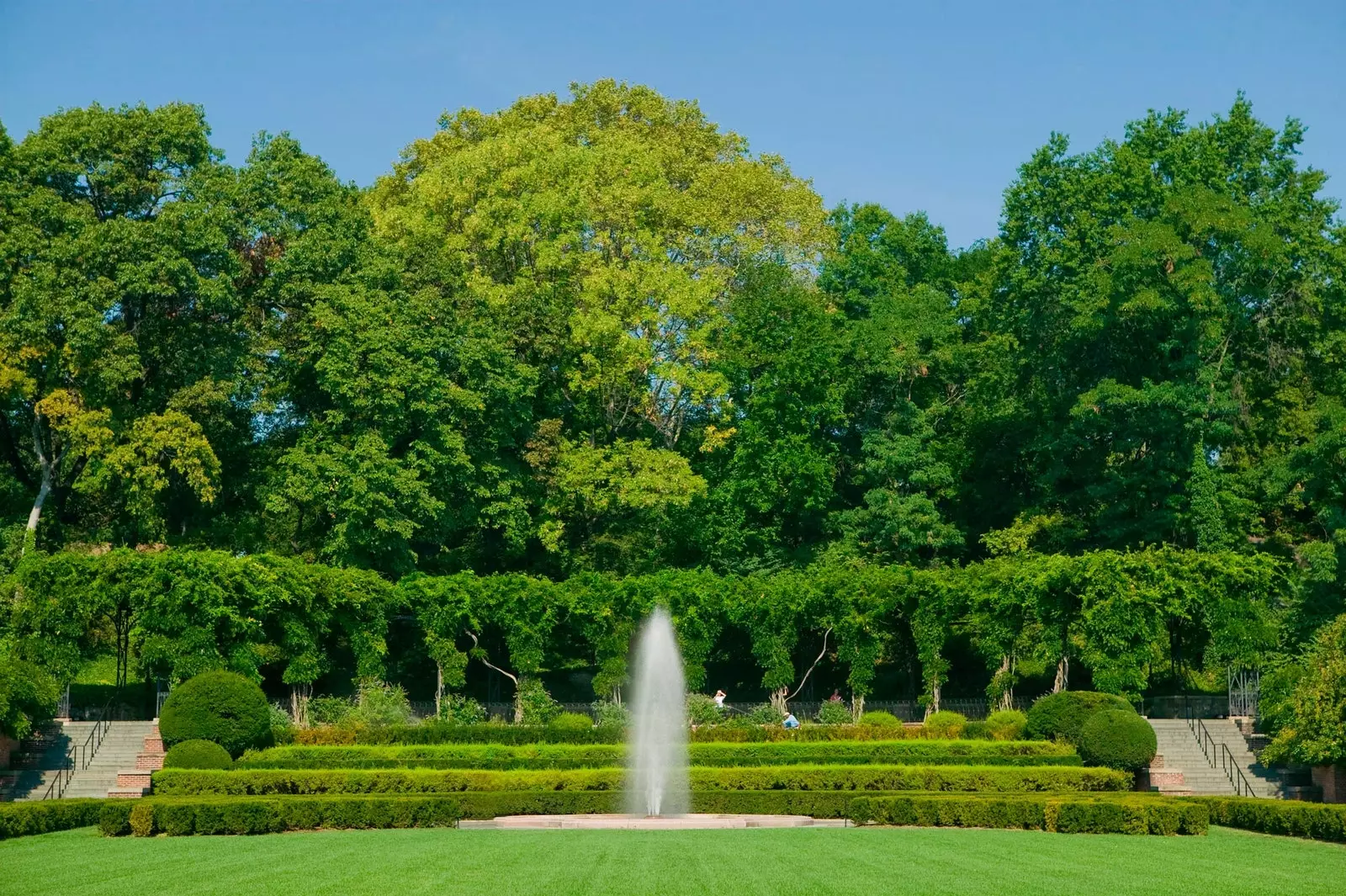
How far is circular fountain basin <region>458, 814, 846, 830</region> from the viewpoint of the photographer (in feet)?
87.8

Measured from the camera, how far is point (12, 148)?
4591 centimetres

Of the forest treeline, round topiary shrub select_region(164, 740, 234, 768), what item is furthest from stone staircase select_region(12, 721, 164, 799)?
the forest treeline

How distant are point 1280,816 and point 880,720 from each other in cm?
1540

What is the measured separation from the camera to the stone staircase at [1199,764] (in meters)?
33.4

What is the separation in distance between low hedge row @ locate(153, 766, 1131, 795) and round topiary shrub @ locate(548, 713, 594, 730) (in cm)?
794

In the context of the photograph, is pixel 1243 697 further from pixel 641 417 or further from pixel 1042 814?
pixel 641 417

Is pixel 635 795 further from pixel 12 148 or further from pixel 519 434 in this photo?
pixel 12 148

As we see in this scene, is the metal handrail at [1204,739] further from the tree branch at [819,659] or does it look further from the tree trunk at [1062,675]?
the tree branch at [819,659]

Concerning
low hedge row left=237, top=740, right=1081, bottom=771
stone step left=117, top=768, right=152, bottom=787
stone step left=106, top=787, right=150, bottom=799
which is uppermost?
low hedge row left=237, top=740, right=1081, bottom=771

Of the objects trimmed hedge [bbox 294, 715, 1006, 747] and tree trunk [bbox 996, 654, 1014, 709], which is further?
tree trunk [bbox 996, 654, 1014, 709]

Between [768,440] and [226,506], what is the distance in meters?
19.4

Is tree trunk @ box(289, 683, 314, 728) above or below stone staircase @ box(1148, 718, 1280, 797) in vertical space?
above

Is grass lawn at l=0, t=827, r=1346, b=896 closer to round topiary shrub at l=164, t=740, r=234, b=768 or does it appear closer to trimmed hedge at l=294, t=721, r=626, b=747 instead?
round topiary shrub at l=164, t=740, r=234, b=768

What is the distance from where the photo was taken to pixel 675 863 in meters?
20.3
